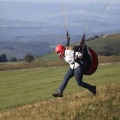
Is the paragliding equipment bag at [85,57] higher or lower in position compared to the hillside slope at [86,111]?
higher

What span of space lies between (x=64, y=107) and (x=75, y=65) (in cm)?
166

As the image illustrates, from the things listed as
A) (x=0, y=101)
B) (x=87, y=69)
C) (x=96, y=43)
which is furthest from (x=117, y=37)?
(x=87, y=69)

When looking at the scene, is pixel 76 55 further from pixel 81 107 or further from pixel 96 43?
pixel 96 43

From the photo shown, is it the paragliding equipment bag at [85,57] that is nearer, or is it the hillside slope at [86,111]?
the hillside slope at [86,111]

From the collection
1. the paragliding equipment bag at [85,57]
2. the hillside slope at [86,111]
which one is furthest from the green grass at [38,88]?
the hillside slope at [86,111]

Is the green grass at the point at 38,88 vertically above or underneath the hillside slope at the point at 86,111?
underneath

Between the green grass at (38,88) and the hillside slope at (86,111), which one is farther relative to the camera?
the green grass at (38,88)

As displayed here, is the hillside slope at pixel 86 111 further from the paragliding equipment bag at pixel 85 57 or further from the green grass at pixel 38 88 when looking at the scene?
the green grass at pixel 38 88

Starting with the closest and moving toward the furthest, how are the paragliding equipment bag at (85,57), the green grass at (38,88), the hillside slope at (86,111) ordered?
the hillside slope at (86,111)
the paragliding equipment bag at (85,57)
the green grass at (38,88)

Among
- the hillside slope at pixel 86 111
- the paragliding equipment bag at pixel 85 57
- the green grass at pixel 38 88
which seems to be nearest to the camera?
the hillside slope at pixel 86 111

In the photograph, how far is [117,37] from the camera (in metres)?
179

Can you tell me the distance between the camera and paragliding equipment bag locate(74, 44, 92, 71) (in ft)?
35.9

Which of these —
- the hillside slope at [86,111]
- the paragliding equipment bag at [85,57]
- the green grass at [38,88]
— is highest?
the paragliding equipment bag at [85,57]

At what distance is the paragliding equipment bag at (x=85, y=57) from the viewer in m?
10.9
